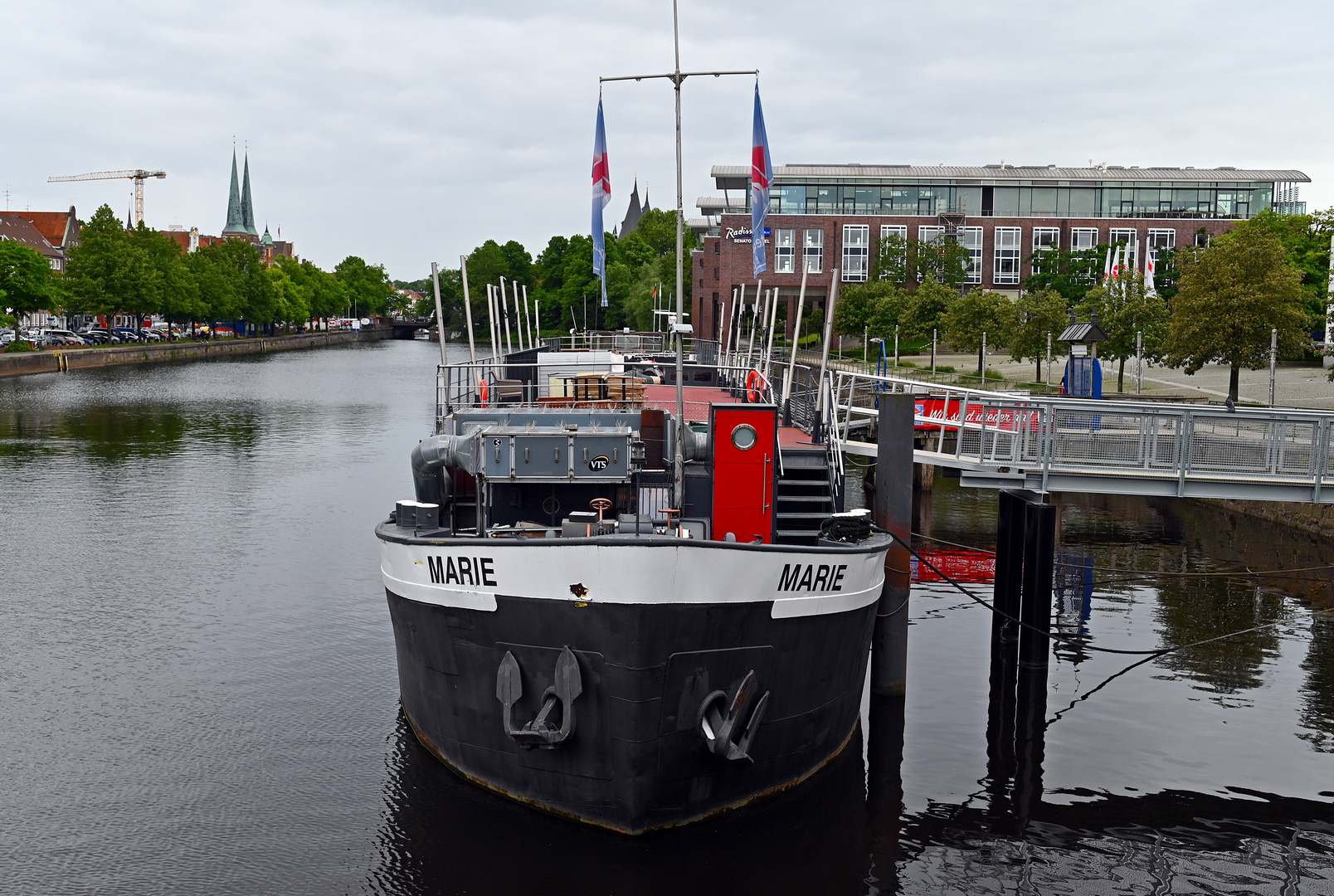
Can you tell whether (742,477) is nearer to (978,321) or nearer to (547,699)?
(547,699)

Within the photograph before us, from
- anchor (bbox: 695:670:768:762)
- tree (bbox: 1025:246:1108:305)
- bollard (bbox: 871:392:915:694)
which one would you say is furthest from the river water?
tree (bbox: 1025:246:1108:305)

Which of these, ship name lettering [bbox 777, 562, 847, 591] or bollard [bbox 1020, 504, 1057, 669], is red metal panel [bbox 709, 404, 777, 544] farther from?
bollard [bbox 1020, 504, 1057, 669]

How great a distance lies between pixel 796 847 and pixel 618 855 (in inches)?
86.3

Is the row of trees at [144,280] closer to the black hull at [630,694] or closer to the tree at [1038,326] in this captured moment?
the tree at [1038,326]

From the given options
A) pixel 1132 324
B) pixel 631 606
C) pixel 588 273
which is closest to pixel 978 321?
pixel 1132 324

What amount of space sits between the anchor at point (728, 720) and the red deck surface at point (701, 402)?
499 cm

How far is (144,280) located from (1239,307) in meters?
92.0

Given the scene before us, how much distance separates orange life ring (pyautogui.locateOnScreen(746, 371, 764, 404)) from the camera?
1977 centimetres

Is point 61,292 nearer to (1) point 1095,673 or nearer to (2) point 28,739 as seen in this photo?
(2) point 28,739

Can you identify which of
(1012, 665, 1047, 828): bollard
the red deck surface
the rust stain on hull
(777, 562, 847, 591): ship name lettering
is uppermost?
the red deck surface

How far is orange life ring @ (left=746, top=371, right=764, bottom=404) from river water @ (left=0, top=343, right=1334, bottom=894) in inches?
217

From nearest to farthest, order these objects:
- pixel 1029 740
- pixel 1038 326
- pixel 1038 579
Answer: pixel 1029 740
pixel 1038 579
pixel 1038 326

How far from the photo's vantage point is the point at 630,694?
12.3 metres

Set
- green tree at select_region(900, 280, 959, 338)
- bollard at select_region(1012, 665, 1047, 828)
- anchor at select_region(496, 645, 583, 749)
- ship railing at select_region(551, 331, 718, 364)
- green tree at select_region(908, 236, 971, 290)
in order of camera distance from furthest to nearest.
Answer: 1. green tree at select_region(908, 236, 971, 290)
2. green tree at select_region(900, 280, 959, 338)
3. ship railing at select_region(551, 331, 718, 364)
4. bollard at select_region(1012, 665, 1047, 828)
5. anchor at select_region(496, 645, 583, 749)
